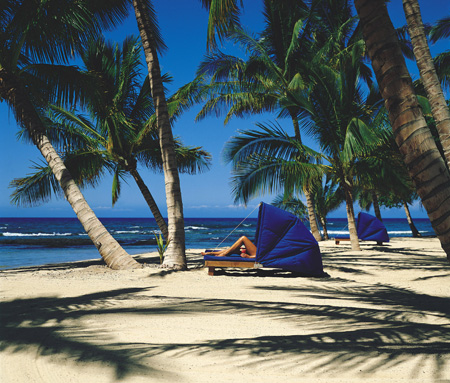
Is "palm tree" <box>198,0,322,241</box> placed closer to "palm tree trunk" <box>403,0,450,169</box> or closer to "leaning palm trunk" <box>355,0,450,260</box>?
"palm tree trunk" <box>403,0,450,169</box>

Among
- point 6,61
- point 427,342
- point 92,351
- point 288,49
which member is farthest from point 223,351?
point 288,49

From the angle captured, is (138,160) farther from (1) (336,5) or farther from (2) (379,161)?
(1) (336,5)

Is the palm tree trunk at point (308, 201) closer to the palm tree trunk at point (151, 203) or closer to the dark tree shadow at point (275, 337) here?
the palm tree trunk at point (151, 203)

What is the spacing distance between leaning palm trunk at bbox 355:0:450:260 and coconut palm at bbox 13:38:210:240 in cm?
817

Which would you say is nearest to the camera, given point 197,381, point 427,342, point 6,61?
point 197,381

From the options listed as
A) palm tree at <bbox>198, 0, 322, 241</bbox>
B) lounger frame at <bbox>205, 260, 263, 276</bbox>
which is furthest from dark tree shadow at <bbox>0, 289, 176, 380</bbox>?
palm tree at <bbox>198, 0, 322, 241</bbox>

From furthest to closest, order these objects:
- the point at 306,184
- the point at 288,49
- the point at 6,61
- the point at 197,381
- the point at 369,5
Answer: the point at 288,49 → the point at 306,184 → the point at 6,61 → the point at 369,5 → the point at 197,381

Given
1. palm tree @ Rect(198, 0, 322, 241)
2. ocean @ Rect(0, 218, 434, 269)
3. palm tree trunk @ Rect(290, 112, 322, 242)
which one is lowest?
ocean @ Rect(0, 218, 434, 269)

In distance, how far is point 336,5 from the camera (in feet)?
47.9

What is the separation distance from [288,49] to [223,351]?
1174 cm

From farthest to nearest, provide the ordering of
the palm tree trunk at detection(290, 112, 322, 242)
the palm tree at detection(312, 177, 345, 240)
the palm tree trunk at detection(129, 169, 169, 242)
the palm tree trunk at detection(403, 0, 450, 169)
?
the palm tree at detection(312, 177, 345, 240)
the palm tree trunk at detection(290, 112, 322, 242)
the palm tree trunk at detection(129, 169, 169, 242)
the palm tree trunk at detection(403, 0, 450, 169)

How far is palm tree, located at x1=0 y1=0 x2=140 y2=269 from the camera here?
6.68 metres

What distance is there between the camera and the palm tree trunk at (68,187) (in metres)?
6.69

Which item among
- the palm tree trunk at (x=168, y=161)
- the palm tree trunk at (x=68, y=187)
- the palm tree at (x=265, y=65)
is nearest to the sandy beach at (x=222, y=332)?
the palm tree trunk at (x=68, y=187)
